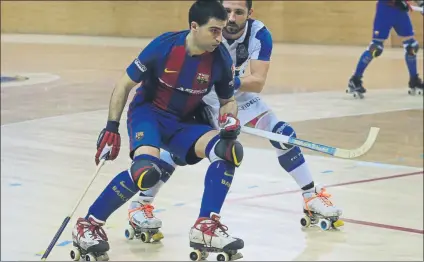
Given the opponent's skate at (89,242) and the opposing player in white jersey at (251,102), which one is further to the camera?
the opponent's skate at (89,242)

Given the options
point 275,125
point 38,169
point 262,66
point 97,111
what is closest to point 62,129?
point 97,111

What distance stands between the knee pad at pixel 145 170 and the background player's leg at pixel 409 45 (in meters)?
17.4

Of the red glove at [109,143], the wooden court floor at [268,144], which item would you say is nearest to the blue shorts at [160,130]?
the red glove at [109,143]

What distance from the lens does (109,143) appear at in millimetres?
4480

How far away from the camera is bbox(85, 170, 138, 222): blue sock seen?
5.08 m

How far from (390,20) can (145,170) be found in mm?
17382

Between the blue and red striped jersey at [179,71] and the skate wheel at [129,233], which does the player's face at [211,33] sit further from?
the skate wheel at [129,233]

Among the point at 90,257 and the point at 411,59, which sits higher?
the point at 411,59

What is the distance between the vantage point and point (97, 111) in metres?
21.4

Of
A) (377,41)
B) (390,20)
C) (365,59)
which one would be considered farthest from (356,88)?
(390,20)

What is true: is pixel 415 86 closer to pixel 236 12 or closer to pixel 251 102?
pixel 251 102

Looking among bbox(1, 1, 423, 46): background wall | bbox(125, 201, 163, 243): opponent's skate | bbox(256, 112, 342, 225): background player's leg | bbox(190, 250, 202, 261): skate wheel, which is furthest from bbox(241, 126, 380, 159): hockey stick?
bbox(1, 1, 423, 46): background wall

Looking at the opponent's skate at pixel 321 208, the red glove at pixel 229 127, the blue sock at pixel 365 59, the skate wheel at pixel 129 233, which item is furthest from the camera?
the blue sock at pixel 365 59

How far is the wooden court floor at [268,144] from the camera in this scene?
1254cm
